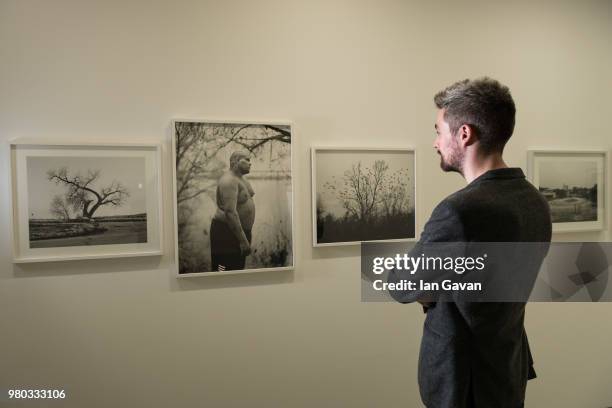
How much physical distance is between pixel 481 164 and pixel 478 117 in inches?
5.5

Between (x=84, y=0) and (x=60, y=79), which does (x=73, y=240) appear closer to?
(x=60, y=79)

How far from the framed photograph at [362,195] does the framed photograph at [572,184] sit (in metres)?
0.82

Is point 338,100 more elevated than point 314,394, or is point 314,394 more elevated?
point 338,100

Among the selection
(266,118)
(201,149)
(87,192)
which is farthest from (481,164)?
(87,192)

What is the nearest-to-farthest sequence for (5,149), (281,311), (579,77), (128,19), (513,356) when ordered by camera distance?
(513,356), (5,149), (128,19), (281,311), (579,77)

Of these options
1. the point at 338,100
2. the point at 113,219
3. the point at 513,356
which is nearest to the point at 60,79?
the point at 113,219

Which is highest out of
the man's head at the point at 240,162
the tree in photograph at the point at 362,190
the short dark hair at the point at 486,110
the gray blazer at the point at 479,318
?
the short dark hair at the point at 486,110

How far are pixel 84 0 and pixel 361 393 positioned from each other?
7.41 ft

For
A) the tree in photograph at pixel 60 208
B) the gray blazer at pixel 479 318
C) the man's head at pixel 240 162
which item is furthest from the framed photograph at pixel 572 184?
the tree in photograph at pixel 60 208

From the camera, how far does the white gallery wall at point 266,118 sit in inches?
77.4

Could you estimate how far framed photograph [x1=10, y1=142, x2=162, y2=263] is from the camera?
192cm

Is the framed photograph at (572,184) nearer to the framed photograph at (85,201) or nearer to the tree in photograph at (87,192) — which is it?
the framed photograph at (85,201)

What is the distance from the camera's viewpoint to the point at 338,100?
2.34 metres

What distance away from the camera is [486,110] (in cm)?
136
